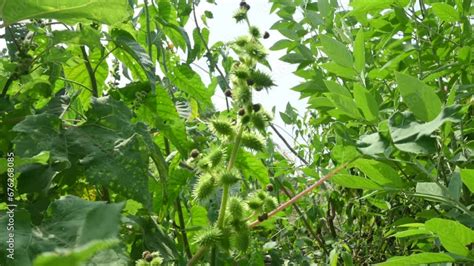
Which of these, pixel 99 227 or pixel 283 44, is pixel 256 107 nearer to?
pixel 99 227

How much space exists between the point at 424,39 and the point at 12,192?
136 cm

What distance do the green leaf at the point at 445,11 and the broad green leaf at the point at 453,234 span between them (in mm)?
814

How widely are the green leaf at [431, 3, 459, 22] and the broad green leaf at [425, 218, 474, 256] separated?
81 cm

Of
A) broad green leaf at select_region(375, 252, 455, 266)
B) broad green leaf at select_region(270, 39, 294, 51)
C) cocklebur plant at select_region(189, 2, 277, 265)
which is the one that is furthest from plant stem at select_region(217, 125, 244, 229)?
broad green leaf at select_region(270, 39, 294, 51)

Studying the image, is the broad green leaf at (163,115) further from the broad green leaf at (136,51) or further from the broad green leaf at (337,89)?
the broad green leaf at (337,89)

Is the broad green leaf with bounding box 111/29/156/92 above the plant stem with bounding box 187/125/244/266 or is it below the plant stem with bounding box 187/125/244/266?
above

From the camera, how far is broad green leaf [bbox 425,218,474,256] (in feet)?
3.08

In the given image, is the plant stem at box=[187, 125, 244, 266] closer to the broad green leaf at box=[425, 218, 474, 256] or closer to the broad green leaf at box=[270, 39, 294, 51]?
the broad green leaf at box=[425, 218, 474, 256]

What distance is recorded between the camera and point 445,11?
1618 mm

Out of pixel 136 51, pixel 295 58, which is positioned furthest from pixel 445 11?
pixel 136 51

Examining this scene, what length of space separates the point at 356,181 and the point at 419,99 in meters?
0.26

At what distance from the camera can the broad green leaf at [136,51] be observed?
1.29m

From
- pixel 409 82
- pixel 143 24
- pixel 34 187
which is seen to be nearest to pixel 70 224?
pixel 34 187

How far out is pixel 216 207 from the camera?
156 centimetres
